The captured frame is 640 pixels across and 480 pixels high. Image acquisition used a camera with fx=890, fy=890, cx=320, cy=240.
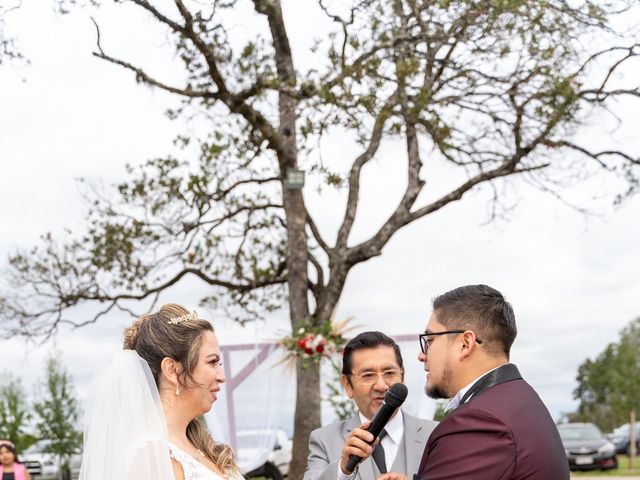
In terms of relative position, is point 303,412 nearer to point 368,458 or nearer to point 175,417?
point 368,458

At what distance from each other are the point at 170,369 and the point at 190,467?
0.43 m

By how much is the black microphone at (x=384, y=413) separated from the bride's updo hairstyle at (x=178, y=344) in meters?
0.63

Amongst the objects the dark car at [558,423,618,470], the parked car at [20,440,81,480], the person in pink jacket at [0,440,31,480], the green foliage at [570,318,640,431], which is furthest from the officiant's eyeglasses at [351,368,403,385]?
the green foliage at [570,318,640,431]

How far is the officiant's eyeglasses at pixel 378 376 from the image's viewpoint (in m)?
4.92

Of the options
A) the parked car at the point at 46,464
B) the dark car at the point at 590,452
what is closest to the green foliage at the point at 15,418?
the parked car at the point at 46,464

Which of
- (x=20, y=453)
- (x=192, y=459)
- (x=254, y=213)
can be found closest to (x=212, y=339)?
(x=192, y=459)

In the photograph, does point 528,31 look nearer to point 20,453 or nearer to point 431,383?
point 431,383

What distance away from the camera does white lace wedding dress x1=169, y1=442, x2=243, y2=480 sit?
3.58m

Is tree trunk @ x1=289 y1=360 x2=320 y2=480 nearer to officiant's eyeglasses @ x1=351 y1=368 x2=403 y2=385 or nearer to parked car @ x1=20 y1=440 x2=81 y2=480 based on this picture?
officiant's eyeglasses @ x1=351 y1=368 x2=403 y2=385

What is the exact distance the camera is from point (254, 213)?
642 inches

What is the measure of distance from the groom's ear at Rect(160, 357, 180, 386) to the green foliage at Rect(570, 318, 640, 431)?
3895 centimetres

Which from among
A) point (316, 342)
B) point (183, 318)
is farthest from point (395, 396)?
point (316, 342)

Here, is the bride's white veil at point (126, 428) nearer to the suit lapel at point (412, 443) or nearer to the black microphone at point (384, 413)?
the black microphone at point (384, 413)

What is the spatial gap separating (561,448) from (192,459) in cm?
149
